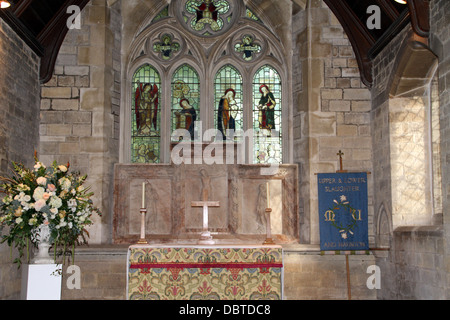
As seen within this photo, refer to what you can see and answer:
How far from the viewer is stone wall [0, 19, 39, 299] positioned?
7.03 metres

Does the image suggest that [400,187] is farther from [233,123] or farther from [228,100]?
[228,100]

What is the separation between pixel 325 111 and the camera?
8.70m

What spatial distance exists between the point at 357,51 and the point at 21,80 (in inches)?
183

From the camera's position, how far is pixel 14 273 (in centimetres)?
743

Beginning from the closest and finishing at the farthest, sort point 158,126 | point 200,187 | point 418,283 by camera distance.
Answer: point 418,283 < point 200,187 < point 158,126

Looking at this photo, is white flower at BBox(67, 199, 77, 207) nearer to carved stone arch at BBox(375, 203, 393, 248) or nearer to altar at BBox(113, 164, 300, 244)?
altar at BBox(113, 164, 300, 244)

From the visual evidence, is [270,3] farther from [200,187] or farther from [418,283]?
[418,283]

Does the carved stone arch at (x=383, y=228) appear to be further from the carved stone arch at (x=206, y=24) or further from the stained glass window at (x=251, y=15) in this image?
the carved stone arch at (x=206, y=24)

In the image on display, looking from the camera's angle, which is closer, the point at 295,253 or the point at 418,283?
the point at 418,283

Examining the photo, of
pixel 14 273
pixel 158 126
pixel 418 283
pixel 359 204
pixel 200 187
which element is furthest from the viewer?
pixel 158 126

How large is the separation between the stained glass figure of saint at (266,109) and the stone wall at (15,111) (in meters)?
3.41

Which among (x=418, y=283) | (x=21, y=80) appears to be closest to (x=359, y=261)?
(x=418, y=283)

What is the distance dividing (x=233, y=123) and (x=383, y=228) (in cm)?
291

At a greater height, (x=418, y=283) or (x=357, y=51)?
(x=357, y=51)
